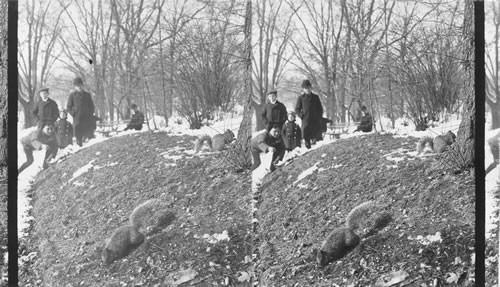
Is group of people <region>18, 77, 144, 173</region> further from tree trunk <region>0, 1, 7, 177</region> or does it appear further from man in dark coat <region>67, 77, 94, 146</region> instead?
tree trunk <region>0, 1, 7, 177</region>

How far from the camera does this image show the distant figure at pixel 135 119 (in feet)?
13.3

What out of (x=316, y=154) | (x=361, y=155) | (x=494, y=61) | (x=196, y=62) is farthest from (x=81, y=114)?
(x=494, y=61)

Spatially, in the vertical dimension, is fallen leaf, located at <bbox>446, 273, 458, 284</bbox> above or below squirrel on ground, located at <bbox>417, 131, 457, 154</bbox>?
below

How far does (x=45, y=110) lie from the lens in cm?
395

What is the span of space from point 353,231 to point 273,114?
1.04 meters

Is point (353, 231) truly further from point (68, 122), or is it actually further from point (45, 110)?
point (45, 110)

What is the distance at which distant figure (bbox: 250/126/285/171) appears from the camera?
405 cm

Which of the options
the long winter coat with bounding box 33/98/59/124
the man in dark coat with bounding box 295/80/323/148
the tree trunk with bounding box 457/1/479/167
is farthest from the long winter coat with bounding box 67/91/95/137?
the tree trunk with bounding box 457/1/479/167

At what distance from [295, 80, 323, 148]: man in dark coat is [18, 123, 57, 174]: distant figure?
1827 millimetres

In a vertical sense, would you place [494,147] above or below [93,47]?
below

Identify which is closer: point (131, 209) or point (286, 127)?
point (131, 209)

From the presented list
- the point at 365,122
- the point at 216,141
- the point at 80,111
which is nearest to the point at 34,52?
the point at 80,111

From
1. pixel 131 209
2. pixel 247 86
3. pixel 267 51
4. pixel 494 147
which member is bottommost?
pixel 131 209

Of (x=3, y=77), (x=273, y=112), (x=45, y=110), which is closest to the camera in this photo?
(x=3, y=77)
